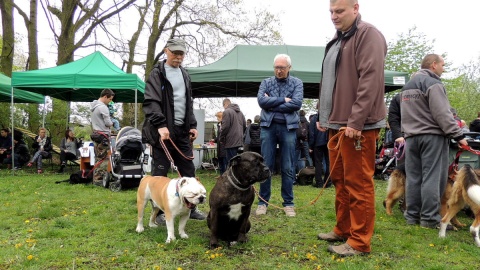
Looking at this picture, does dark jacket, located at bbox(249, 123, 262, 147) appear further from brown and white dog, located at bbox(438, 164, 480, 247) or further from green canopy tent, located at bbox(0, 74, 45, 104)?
green canopy tent, located at bbox(0, 74, 45, 104)

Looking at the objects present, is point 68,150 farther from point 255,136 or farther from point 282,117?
point 282,117

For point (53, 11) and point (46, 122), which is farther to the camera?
point (53, 11)

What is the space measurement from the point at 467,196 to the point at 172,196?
3.03 metres

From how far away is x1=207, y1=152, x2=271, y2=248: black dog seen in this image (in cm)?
342

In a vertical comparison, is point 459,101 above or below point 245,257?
above

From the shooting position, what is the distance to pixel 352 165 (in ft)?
10.3

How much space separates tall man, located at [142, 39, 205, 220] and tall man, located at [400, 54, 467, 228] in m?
Answer: 2.71

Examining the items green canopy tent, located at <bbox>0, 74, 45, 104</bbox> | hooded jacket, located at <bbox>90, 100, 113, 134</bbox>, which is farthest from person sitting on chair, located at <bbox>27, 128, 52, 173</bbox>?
hooded jacket, located at <bbox>90, 100, 113, 134</bbox>

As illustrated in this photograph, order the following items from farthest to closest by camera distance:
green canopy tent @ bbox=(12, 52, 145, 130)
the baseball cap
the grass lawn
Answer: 1. green canopy tent @ bbox=(12, 52, 145, 130)
2. the baseball cap
3. the grass lawn

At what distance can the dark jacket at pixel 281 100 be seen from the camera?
4.75 m

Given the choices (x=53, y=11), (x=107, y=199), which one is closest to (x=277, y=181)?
(x=107, y=199)

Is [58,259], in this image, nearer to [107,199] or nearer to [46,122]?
[107,199]

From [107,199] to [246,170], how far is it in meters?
3.77

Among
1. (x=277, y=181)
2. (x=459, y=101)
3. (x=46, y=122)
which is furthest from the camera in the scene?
(x=459, y=101)
